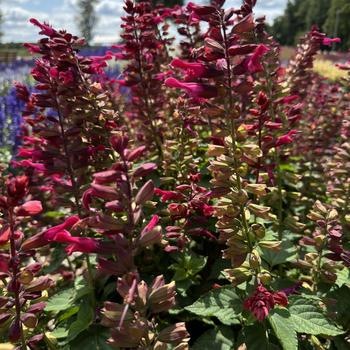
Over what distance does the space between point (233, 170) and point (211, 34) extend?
46 cm

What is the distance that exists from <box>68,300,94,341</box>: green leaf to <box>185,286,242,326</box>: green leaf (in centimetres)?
45

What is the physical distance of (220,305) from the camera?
1.61 metres

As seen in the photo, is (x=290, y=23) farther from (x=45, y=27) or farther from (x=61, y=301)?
(x=61, y=301)

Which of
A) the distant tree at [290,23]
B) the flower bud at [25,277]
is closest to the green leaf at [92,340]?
the flower bud at [25,277]

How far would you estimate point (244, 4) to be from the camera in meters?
1.93

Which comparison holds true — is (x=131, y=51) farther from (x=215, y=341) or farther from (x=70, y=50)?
(x=215, y=341)

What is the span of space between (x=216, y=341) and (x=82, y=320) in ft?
1.83

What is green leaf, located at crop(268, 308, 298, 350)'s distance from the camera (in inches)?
56.6

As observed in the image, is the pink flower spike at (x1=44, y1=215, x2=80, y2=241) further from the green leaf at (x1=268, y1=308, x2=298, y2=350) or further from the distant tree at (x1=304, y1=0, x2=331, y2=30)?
the distant tree at (x1=304, y1=0, x2=331, y2=30)

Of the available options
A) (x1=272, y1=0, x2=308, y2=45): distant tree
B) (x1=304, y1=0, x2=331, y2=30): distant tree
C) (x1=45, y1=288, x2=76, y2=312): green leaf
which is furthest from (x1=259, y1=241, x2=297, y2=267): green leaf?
(x1=272, y1=0, x2=308, y2=45): distant tree

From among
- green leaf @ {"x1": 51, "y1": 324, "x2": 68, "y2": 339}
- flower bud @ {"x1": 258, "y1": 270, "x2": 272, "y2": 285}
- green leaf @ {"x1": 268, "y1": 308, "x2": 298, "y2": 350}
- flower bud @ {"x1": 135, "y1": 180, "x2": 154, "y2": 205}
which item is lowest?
green leaf @ {"x1": 51, "y1": 324, "x2": 68, "y2": 339}

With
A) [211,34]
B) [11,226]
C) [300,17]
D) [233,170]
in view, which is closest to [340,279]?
[233,170]

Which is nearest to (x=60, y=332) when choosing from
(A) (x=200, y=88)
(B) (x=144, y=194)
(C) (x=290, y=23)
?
(B) (x=144, y=194)

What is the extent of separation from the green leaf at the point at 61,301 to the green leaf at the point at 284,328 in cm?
89
